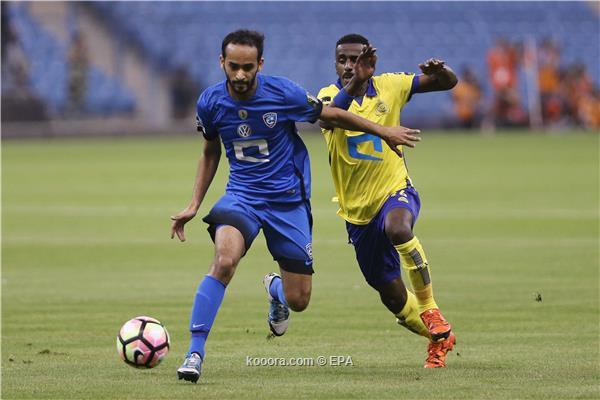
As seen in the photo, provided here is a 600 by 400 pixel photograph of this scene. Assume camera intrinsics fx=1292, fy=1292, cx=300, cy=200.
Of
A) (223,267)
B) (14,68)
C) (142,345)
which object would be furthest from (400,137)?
(14,68)

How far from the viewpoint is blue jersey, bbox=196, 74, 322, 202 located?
8.74 m

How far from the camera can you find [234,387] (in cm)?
792

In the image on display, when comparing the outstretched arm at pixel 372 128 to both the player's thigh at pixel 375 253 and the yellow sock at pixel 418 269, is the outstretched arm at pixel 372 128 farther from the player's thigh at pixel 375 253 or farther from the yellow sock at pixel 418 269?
the player's thigh at pixel 375 253

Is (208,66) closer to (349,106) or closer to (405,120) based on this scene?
(405,120)

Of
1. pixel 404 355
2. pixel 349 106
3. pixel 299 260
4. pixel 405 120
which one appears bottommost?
pixel 405 120

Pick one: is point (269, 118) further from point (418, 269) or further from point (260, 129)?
point (418, 269)

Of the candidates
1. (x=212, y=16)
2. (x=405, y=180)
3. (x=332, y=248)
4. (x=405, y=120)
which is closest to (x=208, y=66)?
(x=212, y=16)

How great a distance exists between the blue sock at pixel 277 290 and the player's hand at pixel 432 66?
1.89 m

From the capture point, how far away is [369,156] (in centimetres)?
968

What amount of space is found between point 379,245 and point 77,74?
45170 mm

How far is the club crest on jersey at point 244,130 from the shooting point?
8.74 m

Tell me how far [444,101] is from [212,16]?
11655mm

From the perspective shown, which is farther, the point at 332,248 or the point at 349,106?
the point at 332,248

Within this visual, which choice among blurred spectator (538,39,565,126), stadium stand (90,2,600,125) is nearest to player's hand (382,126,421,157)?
blurred spectator (538,39,565,126)
